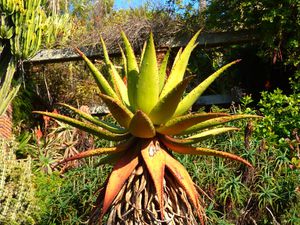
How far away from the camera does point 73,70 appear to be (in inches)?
607

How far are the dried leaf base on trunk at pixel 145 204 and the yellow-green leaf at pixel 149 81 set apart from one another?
0.32 metres

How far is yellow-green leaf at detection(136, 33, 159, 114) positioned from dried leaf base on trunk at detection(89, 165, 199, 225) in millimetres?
316

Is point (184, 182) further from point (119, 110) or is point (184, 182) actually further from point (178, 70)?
point (178, 70)

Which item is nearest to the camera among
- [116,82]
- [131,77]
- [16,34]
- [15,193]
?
[131,77]

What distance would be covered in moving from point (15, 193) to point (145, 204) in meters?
2.90

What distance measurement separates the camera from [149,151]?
269 cm

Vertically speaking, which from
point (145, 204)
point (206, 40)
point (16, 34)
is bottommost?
point (145, 204)

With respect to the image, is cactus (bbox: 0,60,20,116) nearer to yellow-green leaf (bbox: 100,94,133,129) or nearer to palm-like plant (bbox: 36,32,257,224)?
palm-like plant (bbox: 36,32,257,224)

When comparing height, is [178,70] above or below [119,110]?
above

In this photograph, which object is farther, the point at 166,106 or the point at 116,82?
the point at 116,82

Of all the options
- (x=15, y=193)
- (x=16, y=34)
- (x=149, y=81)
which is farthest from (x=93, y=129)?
(x=16, y=34)

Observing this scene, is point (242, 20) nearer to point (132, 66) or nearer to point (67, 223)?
point (67, 223)

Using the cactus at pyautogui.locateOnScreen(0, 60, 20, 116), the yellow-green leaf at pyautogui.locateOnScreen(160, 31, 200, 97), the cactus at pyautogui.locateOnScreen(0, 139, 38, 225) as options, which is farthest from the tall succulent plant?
the yellow-green leaf at pyautogui.locateOnScreen(160, 31, 200, 97)

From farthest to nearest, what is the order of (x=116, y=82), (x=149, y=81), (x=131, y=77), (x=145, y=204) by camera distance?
1. (x=116, y=82)
2. (x=131, y=77)
3. (x=149, y=81)
4. (x=145, y=204)
